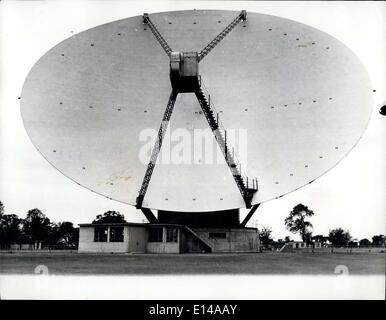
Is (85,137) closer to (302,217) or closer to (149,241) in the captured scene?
(149,241)

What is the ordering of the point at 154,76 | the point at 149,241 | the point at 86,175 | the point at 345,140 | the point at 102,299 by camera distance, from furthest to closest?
the point at 149,241 < the point at 154,76 < the point at 86,175 < the point at 345,140 < the point at 102,299

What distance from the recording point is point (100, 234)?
32.2 m

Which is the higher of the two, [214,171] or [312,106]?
[312,106]

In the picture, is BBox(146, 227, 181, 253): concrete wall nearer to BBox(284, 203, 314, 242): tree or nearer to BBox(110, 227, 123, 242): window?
BBox(110, 227, 123, 242): window

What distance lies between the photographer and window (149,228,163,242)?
3231cm

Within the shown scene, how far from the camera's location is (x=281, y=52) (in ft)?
83.4

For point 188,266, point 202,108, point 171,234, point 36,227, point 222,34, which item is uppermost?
point 222,34

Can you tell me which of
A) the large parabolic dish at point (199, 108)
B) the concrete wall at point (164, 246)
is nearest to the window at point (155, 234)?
the concrete wall at point (164, 246)

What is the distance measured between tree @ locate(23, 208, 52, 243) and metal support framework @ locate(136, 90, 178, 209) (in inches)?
1836

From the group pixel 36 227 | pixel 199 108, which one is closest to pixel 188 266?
pixel 199 108

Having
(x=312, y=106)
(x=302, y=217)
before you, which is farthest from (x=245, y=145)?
(x=302, y=217)

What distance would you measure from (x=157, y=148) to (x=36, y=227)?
52.0m

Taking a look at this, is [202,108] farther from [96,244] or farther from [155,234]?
[96,244]
